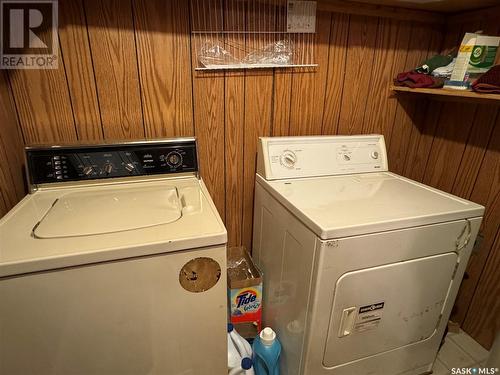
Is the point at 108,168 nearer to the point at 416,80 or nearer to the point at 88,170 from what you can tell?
the point at 88,170

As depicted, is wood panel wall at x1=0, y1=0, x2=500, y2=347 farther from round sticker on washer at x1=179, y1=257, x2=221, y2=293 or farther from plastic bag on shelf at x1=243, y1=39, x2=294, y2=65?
round sticker on washer at x1=179, y1=257, x2=221, y2=293

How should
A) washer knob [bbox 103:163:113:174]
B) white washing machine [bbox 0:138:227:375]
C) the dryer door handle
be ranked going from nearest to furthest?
white washing machine [bbox 0:138:227:375]
the dryer door handle
washer knob [bbox 103:163:113:174]

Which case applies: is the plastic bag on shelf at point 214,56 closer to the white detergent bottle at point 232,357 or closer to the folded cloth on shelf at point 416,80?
the folded cloth on shelf at point 416,80

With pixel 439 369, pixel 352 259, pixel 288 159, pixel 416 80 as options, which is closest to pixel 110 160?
pixel 288 159

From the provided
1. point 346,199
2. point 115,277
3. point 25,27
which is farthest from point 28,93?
A: point 346,199

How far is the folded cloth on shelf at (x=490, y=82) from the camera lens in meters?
1.26

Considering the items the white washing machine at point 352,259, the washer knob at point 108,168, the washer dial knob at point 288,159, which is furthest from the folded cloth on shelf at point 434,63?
the washer knob at point 108,168

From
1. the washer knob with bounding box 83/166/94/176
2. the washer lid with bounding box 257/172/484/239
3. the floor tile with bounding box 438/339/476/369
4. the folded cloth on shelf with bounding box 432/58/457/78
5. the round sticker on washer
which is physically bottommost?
the floor tile with bounding box 438/339/476/369

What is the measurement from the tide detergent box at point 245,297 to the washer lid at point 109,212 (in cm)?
60

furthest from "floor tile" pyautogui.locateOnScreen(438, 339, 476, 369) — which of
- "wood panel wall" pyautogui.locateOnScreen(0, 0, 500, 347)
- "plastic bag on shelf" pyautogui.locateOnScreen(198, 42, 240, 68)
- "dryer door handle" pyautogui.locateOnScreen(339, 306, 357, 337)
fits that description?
"plastic bag on shelf" pyautogui.locateOnScreen(198, 42, 240, 68)

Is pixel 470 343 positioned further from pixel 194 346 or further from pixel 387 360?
pixel 194 346

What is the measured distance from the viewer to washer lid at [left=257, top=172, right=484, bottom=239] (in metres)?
1.01

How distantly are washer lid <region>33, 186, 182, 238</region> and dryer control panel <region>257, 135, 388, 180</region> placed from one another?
0.48 m

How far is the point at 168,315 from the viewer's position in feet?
2.93
